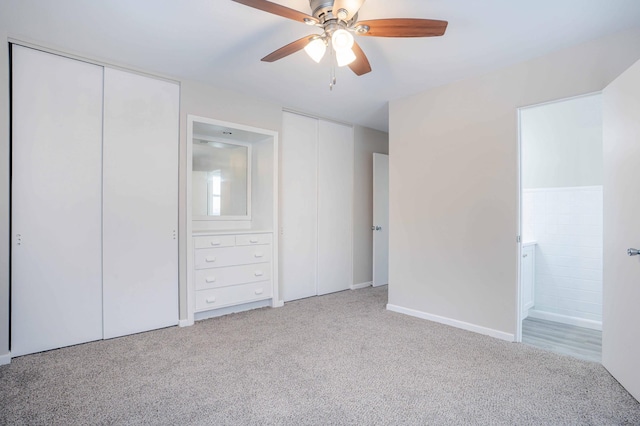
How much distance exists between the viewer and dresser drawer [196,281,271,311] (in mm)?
3357

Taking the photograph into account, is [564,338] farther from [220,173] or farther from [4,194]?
[4,194]

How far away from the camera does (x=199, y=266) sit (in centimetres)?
333

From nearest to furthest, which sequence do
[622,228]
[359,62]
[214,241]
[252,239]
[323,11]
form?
[323,11] → [622,228] → [359,62] → [214,241] → [252,239]

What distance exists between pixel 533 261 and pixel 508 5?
8.90 ft

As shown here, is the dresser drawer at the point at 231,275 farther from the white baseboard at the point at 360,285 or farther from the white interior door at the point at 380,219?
the white interior door at the point at 380,219

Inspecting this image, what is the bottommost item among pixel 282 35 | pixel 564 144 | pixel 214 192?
pixel 214 192

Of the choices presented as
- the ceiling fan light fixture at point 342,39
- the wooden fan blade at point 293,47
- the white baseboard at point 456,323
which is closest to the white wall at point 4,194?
the wooden fan blade at point 293,47

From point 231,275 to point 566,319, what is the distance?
3.52 metres

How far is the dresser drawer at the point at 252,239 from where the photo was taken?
3605 mm

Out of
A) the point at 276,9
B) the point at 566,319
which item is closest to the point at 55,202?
the point at 276,9

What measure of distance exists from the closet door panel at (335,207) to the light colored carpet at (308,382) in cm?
151

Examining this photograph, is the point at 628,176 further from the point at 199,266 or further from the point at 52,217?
the point at 52,217

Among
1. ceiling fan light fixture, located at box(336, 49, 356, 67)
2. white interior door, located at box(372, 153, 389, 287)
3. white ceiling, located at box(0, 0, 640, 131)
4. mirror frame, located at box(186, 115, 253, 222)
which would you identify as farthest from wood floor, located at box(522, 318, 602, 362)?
mirror frame, located at box(186, 115, 253, 222)

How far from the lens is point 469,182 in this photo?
3.14 metres
